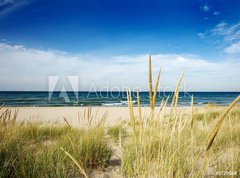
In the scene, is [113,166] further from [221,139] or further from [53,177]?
[221,139]

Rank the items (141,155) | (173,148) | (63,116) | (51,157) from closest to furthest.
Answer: (141,155) < (173,148) < (51,157) < (63,116)

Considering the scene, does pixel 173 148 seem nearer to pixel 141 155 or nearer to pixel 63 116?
pixel 141 155

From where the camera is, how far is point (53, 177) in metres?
1.62

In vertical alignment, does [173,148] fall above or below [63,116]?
above

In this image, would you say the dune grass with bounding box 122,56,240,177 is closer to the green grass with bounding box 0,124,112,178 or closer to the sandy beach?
the green grass with bounding box 0,124,112,178

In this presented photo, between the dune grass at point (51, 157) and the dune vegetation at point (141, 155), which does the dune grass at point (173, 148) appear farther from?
the dune grass at point (51, 157)

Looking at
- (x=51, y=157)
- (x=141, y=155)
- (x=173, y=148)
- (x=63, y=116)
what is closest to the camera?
(x=141, y=155)

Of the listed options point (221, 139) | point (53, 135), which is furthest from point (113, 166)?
point (53, 135)

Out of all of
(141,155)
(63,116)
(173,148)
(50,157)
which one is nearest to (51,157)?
(50,157)

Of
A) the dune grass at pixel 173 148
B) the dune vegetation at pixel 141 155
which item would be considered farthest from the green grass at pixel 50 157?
the dune grass at pixel 173 148

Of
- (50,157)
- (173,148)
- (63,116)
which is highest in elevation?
(173,148)

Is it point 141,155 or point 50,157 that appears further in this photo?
point 50,157

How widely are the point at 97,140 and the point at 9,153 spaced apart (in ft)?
3.51

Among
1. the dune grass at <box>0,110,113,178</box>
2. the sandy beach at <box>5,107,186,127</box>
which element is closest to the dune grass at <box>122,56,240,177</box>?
the dune grass at <box>0,110,113,178</box>
